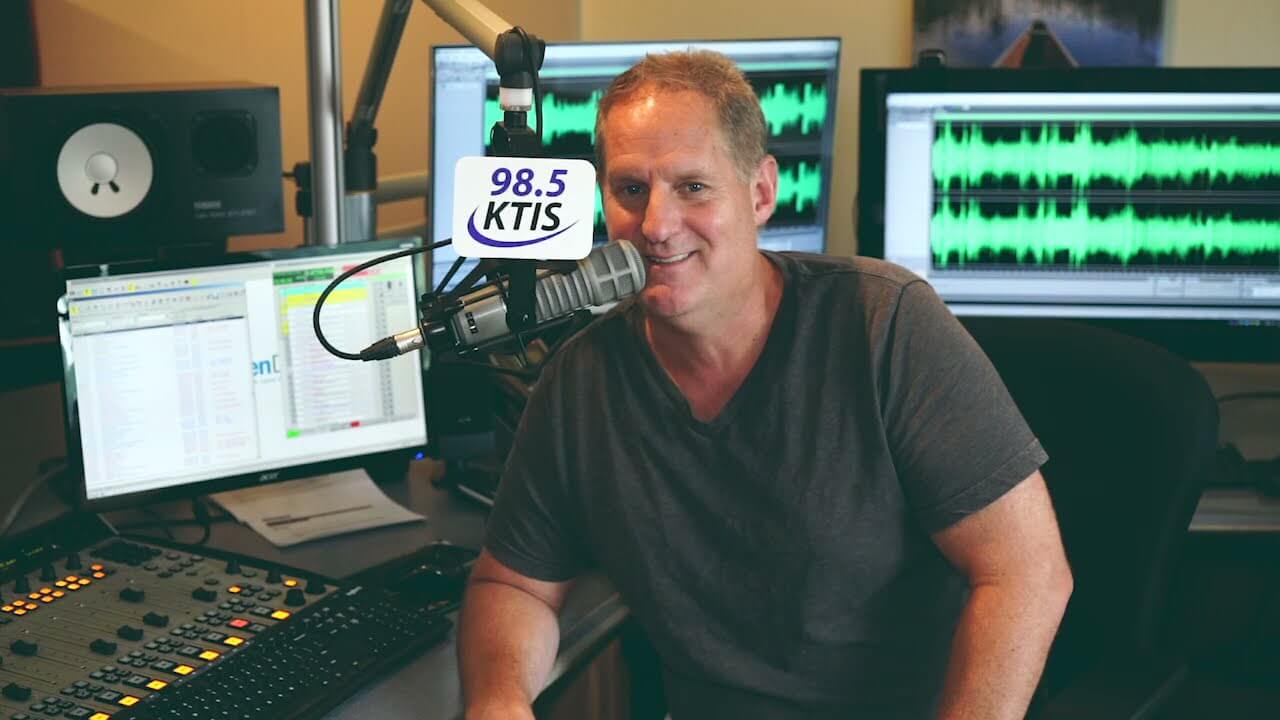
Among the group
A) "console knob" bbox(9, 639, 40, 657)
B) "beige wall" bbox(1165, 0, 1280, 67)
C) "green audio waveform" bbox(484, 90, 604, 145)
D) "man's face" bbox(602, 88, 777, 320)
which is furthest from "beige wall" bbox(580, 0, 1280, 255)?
"console knob" bbox(9, 639, 40, 657)

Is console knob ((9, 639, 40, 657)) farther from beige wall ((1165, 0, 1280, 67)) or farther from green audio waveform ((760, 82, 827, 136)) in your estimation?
beige wall ((1165, 0, 1280, 67))

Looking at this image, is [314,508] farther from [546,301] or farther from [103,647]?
[546,301]

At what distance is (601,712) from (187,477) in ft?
2.53

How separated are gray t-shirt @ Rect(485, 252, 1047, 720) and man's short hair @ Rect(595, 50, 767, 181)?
155 millimetres

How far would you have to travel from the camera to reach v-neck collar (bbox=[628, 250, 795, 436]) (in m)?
1.42

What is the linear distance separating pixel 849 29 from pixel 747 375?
1.51 meters

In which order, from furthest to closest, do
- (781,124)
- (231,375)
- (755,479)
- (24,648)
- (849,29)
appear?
(849,29), (781,124), (231,375), (755,479), (24,648)

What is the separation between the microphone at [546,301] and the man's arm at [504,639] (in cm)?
41

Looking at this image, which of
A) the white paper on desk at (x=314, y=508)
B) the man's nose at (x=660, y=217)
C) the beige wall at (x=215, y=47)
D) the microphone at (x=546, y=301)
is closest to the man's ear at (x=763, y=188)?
the man's nose at (x=660, y=217)

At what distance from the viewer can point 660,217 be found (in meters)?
1.35

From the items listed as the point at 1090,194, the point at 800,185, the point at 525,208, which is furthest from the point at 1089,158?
the point at 525,208

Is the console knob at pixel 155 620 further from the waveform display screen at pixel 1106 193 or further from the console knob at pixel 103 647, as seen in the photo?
the waveform display screen at pixel 1106 193

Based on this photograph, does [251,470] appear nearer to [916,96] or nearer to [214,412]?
[214,412]

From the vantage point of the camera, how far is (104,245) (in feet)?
5.83
